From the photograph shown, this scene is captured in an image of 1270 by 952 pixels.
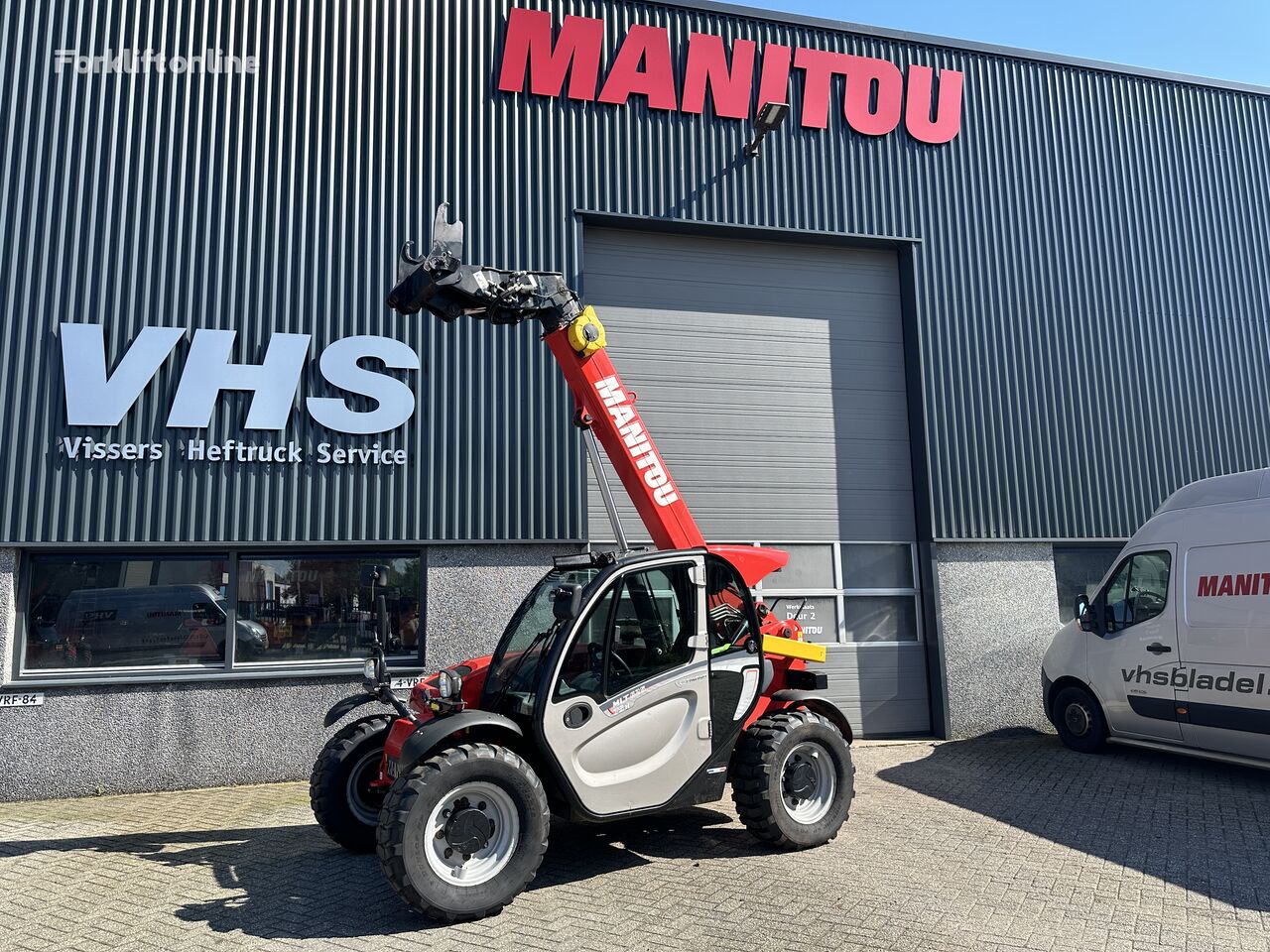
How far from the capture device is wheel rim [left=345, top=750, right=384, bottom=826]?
625cm

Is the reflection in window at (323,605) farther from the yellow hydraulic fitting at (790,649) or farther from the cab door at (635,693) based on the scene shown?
the yellow hydraulic fitting at (790,649)

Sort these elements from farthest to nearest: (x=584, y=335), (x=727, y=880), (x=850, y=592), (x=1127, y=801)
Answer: (x=850, y=592)
(x=1127, y=801)
(x=584, y=335)
(x=727, y=880)

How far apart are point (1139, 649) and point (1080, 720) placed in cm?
117

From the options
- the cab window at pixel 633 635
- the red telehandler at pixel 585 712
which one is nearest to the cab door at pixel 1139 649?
A: the red telehandler at pixel 585 712

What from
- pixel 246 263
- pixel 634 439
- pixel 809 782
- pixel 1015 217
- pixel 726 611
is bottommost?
pixel 809 782

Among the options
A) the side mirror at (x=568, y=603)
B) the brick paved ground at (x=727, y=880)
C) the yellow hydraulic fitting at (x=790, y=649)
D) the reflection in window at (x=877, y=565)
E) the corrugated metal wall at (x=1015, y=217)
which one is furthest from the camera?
the reflection in window at (x=877, y=565)

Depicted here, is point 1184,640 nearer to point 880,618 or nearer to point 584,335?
point 880,618

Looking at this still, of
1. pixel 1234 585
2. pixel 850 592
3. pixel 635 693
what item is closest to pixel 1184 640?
pixel 1234 585

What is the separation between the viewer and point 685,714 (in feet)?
19.4

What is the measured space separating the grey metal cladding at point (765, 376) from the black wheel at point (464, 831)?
209 inches

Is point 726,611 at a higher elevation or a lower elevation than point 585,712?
higher

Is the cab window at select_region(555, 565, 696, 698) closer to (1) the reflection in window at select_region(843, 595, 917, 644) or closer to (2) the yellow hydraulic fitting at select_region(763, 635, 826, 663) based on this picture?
(2) the yellow hydraulic fitting at select_region(763, 635, 826, 663)

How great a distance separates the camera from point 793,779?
6363mm

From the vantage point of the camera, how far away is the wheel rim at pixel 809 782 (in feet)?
20.9
